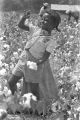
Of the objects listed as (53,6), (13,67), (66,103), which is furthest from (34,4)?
(66,103)

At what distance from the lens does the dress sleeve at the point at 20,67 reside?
4.93 meters

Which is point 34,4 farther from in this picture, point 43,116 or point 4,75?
point 43,116

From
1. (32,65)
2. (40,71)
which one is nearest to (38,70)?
(40,71)

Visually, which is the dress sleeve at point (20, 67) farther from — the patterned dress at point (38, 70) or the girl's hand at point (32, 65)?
the girl's hand at point (32, 65)

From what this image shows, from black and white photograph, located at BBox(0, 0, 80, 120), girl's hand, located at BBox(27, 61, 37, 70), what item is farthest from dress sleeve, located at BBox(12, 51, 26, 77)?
girl's hand, located at BBox(27, 61, 37, 70)

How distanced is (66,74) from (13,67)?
2.08 ft

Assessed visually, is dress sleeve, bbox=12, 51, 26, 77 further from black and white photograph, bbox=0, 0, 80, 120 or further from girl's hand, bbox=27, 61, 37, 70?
girl's hand, bbox=27, 61, 37, 70

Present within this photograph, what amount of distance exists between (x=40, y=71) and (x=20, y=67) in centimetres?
22

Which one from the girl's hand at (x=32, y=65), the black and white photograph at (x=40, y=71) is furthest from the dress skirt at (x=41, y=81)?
the girl's hand at (x=32, y=65)

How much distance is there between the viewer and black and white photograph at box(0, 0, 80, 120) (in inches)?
188

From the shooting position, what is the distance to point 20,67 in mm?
4949

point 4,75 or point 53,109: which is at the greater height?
point 4,75

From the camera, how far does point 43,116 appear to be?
16.1 ft

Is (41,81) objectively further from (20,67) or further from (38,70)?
(20,67)
